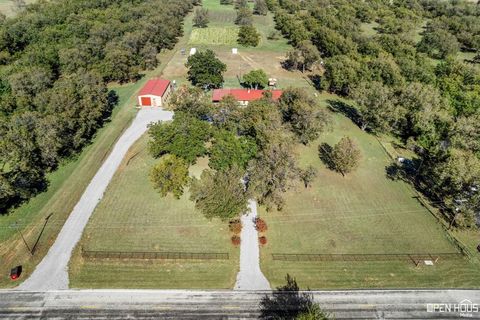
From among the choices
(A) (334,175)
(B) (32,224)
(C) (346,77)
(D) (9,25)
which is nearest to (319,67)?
(C) (346,77)

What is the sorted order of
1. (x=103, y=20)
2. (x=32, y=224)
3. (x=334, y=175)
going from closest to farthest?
(x=32, y=224)
(x=334, y=175)
(x=103, y=20)

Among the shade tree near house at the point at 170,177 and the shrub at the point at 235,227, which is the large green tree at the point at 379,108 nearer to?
the shrub at the point at 235,227

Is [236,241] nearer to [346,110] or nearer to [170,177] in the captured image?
[170,177]

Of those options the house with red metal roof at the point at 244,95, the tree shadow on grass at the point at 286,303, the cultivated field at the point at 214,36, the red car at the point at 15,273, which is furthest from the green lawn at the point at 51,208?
the cultivated field at the point at 214,36

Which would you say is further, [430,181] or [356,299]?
[430,181]

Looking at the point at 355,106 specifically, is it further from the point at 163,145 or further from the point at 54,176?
the point at 54,176
